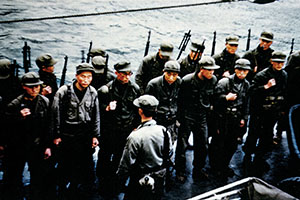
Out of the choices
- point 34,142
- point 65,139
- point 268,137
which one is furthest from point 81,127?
point 268,137

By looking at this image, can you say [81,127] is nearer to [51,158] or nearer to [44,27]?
[51,158]

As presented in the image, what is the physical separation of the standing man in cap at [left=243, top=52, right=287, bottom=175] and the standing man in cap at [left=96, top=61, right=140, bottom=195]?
7.12 feet

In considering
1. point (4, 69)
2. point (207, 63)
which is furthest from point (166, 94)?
point (4, 69)

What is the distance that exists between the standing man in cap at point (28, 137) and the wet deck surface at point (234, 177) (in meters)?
0.46

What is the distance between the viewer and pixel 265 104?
207 inches

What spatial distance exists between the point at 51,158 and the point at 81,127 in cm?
78

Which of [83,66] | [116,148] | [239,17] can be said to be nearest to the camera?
[83,66]

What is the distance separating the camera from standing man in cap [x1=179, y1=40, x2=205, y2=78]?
562 cm

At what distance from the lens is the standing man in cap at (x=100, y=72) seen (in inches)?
194

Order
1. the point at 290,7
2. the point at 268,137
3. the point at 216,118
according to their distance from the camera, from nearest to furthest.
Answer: the point at 216,118
the point at 268,137
the point at 290,7

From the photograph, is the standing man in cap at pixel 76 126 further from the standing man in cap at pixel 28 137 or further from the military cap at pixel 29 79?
the military cap at pixel 29 79

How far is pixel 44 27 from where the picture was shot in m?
12.6

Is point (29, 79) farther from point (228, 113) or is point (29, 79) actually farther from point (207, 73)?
point (228, 113)

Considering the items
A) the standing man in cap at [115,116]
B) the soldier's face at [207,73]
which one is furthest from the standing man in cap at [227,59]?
the standing man in cap at [115,116]
